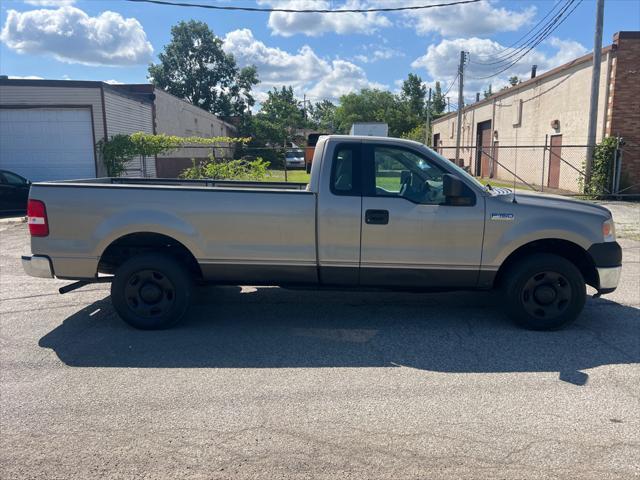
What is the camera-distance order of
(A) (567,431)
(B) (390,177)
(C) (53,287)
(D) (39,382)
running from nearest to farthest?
(A) (567,431) < (D) (39,382) < (B) (390,177) < (C) (53,287)

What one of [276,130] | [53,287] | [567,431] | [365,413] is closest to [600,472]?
[567,431]

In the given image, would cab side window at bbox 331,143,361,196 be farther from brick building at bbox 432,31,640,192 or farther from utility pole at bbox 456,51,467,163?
utility pole at bbox 456,51,467,163

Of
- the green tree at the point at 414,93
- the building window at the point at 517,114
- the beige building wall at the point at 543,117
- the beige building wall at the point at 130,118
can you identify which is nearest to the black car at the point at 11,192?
the beige building wall at the point at 130,118

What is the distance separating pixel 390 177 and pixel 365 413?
8.22ft

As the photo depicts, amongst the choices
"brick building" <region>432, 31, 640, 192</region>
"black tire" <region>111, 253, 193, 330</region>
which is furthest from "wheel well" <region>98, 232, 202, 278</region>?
"brick building" <region>432, 31, 640, 192</region>

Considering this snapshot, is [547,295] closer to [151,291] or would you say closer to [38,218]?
[151,291]

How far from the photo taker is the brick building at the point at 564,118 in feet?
58.5

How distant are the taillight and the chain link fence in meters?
7.87

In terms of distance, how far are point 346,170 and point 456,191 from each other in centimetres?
108

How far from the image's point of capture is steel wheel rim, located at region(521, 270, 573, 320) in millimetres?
Answer: 5242

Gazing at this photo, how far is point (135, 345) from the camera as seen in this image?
4.97 meters

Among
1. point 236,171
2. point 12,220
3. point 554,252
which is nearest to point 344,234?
point 554,252

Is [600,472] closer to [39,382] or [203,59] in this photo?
[39,382]

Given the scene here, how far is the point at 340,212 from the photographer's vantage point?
5094 mm
